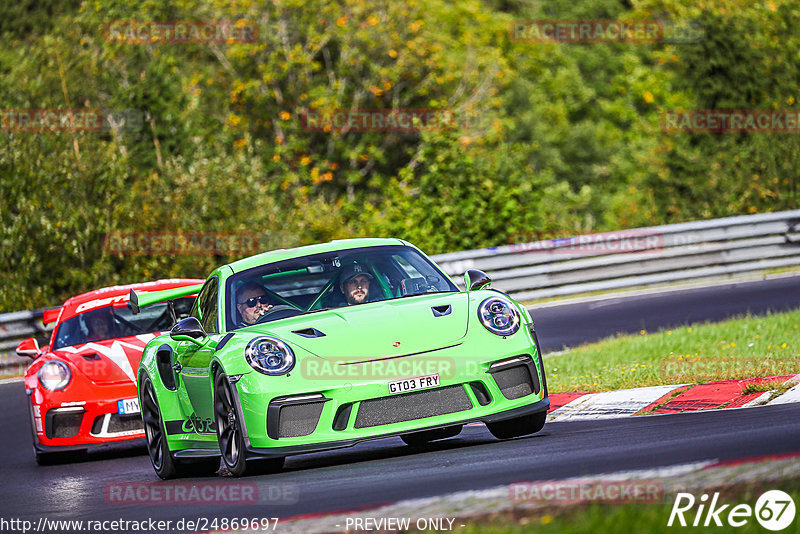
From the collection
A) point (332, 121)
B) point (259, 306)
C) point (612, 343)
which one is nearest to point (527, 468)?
point (259, 306)

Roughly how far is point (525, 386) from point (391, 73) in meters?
29.2

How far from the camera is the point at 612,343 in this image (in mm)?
14570

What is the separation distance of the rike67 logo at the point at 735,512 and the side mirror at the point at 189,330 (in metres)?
4.19

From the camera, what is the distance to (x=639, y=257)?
20.4 meters

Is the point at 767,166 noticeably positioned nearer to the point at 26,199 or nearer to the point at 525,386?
the point at 26,199
